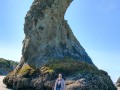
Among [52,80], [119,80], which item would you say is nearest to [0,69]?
[119,80]

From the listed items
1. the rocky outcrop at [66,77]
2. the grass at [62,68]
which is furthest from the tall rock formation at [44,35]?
the rocky outcrop at [66,77]

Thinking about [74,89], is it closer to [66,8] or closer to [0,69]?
[66,8]

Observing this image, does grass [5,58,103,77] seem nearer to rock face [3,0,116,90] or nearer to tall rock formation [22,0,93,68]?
rock face [3,0,116,90]

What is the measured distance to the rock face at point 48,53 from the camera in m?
35.2

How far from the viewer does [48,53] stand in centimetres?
3984

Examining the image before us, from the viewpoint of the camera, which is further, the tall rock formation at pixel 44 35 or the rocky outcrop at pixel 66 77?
the tall rock formation at pixel 44 35

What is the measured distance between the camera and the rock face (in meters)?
35.2

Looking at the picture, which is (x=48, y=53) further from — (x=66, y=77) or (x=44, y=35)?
(x=66, y=77)

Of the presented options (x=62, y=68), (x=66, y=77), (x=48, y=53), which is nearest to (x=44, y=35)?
(x=48, y=53)

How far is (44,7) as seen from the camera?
134 feet

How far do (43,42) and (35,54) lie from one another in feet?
5.70

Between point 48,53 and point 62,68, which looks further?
point 48,53

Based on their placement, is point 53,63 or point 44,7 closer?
point 53,63

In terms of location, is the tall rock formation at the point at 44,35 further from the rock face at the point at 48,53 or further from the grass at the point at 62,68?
the grass at the point at 62,68
